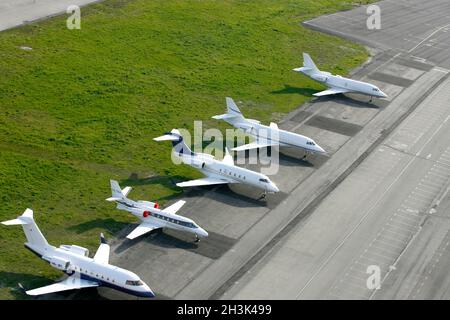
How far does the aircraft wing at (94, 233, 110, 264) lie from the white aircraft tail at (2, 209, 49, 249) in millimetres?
6083

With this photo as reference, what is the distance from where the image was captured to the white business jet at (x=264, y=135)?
4572 inches

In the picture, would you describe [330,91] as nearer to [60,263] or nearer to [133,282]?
[133,282]

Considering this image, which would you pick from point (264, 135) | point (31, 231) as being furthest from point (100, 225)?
point (264, 135)

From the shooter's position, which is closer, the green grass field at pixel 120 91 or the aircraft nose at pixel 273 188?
the green grass field at pixel 120 91

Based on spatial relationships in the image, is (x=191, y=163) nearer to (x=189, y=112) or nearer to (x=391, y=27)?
(x=189, y=112)

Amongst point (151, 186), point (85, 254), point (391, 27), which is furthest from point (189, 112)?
point (391, 27)

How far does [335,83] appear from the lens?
5556 inches

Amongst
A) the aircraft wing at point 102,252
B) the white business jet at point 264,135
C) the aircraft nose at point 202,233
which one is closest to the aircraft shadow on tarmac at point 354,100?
the white business jet at point 264,135

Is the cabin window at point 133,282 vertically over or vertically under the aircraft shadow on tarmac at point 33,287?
over

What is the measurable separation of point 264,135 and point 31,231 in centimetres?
4620

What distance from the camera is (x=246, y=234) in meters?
96.4

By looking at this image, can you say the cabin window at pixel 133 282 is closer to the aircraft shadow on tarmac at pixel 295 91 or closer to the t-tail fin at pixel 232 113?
the t-tail fin at pixel 232 113

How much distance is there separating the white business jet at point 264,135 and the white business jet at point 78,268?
38700 mm
